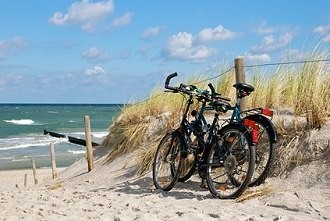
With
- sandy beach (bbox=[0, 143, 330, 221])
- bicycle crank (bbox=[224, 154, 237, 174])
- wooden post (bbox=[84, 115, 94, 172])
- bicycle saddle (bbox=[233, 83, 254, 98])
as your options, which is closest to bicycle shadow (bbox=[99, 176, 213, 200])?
sandy beach (bbox=[0, 143, 330, 221])

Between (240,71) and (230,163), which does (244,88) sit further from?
(240,71)

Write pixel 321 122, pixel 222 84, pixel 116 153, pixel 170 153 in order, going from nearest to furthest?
pixel 321 122
pixel 170 153
pixel 222 84
pixel 116 153

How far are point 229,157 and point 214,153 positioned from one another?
323 mm

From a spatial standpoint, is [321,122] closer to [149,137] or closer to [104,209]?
[104,209]

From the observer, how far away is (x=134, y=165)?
9.33 metres

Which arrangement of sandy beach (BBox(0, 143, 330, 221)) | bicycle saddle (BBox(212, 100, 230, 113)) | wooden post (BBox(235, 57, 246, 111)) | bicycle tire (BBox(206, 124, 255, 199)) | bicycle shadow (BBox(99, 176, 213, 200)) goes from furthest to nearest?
wooden post (BBox(235, 57, 246, 111)) < bicycle saddle (BBox(212, 100, 230, 113)) < bicycle shadow (BBox(99, 176, 213, 200)) < bicycle tire (BBox(206, 124, 255, 199)) < sandy beach (BBox(0, 143, 330, 221))

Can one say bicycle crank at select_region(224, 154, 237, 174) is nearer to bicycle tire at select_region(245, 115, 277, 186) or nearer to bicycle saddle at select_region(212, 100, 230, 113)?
bicycle tire at select_region(245, 115, 277, 186)

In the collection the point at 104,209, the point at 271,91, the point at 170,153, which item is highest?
the point at 271,91

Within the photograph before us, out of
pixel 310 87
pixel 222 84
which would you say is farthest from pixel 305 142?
pixel 222 84

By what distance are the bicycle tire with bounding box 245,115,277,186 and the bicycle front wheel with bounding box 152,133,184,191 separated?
1.00 metres

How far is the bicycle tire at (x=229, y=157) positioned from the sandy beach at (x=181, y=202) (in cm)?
15

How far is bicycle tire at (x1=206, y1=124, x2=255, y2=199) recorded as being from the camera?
5.93 m

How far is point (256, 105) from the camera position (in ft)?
28.9

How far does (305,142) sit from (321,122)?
1.14ft
